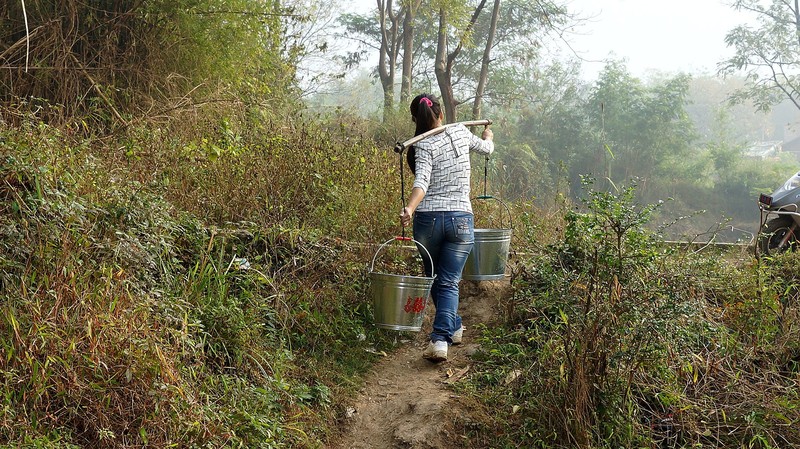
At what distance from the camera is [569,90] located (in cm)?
3866

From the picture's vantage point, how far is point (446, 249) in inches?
222

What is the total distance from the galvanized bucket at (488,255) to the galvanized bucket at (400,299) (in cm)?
99

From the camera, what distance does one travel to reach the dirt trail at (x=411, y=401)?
4.83 m

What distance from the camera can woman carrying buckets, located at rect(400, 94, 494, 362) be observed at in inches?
220

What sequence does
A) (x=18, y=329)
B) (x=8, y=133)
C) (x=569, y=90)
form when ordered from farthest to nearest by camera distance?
(x=569, y=90), (x=8, y=133), (x=18, y=329)

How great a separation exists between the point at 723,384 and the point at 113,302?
3.48 m

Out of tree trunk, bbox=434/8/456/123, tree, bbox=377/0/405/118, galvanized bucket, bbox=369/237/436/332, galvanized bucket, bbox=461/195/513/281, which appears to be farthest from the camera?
tree, bbox=377/0/405/118

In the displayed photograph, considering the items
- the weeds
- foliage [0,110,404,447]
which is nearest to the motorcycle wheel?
the weeds

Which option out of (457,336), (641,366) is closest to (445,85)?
(457,336)

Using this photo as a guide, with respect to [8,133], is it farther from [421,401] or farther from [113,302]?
[421,401]

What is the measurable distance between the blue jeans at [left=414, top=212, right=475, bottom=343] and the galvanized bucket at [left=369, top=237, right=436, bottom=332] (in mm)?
128

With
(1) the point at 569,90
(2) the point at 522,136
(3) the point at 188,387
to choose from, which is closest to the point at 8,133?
(3) the point at 188,387

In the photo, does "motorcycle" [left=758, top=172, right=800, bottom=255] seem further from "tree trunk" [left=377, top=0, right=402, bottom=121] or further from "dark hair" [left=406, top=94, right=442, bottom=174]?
"tree trunk" [left=377, top=0, right=402, bottom=121]

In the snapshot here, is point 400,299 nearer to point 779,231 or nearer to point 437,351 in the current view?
→ point 437,351
